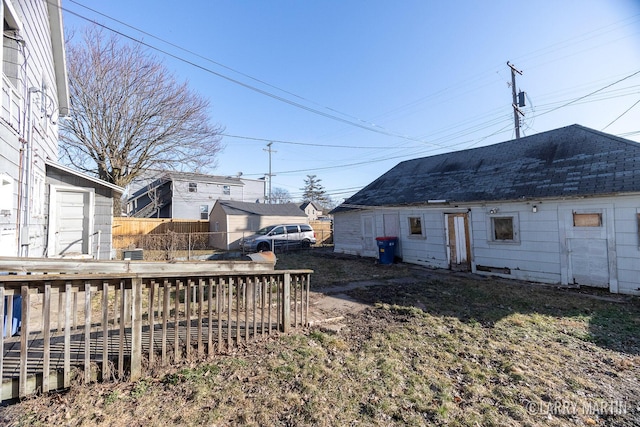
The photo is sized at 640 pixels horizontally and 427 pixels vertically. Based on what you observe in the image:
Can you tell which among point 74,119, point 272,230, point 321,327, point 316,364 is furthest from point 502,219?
point 74,119

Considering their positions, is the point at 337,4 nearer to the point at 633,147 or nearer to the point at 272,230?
the point at 633,147

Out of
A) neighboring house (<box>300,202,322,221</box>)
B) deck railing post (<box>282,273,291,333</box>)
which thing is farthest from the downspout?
neighboring house (<box>300,202,322,221</box>)

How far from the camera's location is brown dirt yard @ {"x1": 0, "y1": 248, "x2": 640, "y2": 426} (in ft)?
8.29

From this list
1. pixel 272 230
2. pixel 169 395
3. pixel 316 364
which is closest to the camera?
pixel 169 395

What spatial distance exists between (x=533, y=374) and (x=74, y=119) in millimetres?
19527

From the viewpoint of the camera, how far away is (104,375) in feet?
9.21

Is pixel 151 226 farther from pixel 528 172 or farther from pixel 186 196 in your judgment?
pixel 528 172

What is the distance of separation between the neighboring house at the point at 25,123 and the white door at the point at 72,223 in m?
0.55

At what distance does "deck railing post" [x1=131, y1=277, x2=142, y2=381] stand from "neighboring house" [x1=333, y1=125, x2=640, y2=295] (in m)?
9.99

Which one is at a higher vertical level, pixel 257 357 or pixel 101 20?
pixel 101 20

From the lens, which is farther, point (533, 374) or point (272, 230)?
point (272, 230)

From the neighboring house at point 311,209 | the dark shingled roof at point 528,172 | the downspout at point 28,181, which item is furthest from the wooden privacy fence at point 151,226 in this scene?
the neighboring house at point 311,209

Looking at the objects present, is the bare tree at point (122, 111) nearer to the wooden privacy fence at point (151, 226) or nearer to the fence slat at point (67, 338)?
the wooden privacy fence at point (151, 226)

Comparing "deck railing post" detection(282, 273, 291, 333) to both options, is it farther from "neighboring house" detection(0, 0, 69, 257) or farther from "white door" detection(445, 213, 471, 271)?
"white door" detection(445, 213, 471, 271)
